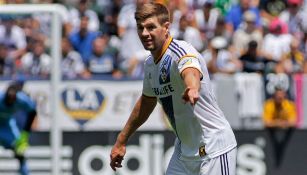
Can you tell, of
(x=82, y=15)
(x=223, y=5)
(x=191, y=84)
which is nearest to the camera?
(x=191, y=84)

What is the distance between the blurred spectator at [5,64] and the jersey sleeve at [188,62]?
8.43 meters

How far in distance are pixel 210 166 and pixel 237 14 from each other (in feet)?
31.7

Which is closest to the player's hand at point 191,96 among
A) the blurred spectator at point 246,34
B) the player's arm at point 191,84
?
the player's arm at point 191,84

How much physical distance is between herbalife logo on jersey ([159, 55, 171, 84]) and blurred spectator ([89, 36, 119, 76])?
8.55m

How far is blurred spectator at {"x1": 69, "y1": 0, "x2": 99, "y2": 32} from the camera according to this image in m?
16.3

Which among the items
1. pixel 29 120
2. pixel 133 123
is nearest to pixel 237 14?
pixel 29 120

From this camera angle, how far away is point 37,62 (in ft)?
48.1

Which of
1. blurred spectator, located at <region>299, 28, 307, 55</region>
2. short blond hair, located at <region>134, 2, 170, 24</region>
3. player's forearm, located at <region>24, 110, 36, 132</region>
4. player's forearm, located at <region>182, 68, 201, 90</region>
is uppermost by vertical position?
short blond hair, located at <region>134, 2, 170, 24</region>

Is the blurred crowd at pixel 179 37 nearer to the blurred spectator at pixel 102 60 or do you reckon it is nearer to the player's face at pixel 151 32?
the blurred spectator at pixel 102 60

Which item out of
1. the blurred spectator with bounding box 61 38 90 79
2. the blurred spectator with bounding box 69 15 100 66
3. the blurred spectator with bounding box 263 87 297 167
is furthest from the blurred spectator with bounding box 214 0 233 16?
the blurred spectator with bounding box 61 38 90 79

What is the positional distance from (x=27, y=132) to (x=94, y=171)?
1.08 m

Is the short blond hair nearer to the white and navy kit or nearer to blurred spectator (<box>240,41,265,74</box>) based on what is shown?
the white and navy kit

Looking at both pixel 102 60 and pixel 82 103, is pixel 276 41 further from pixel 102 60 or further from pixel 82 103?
pixel 82 103

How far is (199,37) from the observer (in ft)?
50.8
